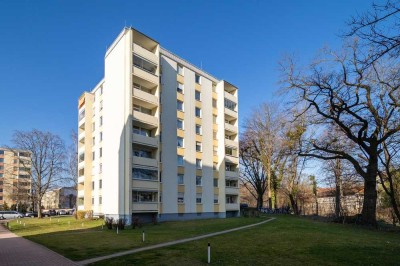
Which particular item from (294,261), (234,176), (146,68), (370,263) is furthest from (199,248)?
(234,176)

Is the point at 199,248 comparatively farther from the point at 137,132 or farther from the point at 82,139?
the point at 82,139

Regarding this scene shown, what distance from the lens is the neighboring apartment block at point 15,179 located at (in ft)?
217

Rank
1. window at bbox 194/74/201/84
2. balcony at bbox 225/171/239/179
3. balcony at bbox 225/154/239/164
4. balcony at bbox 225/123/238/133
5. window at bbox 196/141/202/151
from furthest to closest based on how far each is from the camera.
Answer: balcony at bbox 225/123/238/133 → balcony at bbox 225/154/239/164 → balcony at bbox 225/171/239/179 → window at bbox 194/74/201/84 → window at bbox 196/141/202/151

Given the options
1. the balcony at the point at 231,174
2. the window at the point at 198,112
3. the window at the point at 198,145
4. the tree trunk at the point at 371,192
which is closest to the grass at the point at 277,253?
the tree trunk at the point at 371,192

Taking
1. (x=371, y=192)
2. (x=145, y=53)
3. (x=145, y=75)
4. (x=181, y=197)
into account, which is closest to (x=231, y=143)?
(x=181, y=197)

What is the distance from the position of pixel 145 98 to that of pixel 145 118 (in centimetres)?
230

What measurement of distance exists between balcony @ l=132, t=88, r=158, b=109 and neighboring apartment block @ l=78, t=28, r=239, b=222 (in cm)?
11

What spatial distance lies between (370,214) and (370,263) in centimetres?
1755

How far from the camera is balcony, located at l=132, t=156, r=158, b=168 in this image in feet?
111

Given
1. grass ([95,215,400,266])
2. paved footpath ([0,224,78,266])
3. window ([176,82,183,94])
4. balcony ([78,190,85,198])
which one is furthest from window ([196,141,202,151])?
paved footpath ([0,224,78,266])

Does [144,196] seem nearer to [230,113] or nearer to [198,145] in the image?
[198,145]

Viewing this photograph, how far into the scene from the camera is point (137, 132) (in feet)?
119

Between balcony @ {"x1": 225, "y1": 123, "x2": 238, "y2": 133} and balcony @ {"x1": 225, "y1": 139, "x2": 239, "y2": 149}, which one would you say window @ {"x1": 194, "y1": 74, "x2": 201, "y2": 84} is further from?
balcony @ {"x1": 225, "y1": 139, "x2": 239, "y2": 149}

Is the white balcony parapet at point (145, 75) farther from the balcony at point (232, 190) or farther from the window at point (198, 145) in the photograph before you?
the balcony at point (232, 190)
